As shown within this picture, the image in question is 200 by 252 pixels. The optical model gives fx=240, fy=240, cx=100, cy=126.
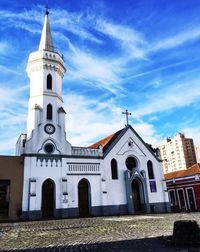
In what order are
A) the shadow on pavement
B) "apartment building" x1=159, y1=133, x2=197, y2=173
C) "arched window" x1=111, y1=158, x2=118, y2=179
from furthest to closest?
"apartment building" x1=159, y1=133, x2=197, y2=173 < "arched window" x1=111, y1=158, x2=118, y2=179 < the shadow on pavement

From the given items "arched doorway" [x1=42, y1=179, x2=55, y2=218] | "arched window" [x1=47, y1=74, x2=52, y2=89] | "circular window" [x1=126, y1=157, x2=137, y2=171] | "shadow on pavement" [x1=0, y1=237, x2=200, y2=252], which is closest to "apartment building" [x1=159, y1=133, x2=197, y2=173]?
"circular window" [x1=126, y1=157, x2=137, y2=171]

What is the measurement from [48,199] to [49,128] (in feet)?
27.3

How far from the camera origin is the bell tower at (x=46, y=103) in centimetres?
2831

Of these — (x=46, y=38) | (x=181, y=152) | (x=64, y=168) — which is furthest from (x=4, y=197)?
(x=181, y=152)

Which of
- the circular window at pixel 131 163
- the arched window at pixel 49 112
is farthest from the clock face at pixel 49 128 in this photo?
the circular window at pixel 131 163

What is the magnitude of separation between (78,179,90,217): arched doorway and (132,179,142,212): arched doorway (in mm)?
6447

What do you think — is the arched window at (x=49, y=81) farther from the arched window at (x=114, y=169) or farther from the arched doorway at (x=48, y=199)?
the arched window at (x=114, y=169)

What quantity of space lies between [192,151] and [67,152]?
86793 mm

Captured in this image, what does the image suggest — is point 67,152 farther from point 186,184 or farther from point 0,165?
point 186,184

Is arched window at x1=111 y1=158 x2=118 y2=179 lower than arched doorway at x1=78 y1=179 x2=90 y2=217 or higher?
higher

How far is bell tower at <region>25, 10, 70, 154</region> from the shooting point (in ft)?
92.9

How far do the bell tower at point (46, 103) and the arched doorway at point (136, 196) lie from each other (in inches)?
401

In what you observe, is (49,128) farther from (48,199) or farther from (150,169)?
(150,169)

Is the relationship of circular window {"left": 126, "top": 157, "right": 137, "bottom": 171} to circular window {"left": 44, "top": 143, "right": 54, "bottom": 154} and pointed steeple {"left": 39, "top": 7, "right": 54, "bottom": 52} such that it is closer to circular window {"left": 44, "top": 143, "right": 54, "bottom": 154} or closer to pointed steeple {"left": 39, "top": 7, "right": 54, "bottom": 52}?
circular window {"left": 44, "top": 143, "right": 54, "bottom": 154}
